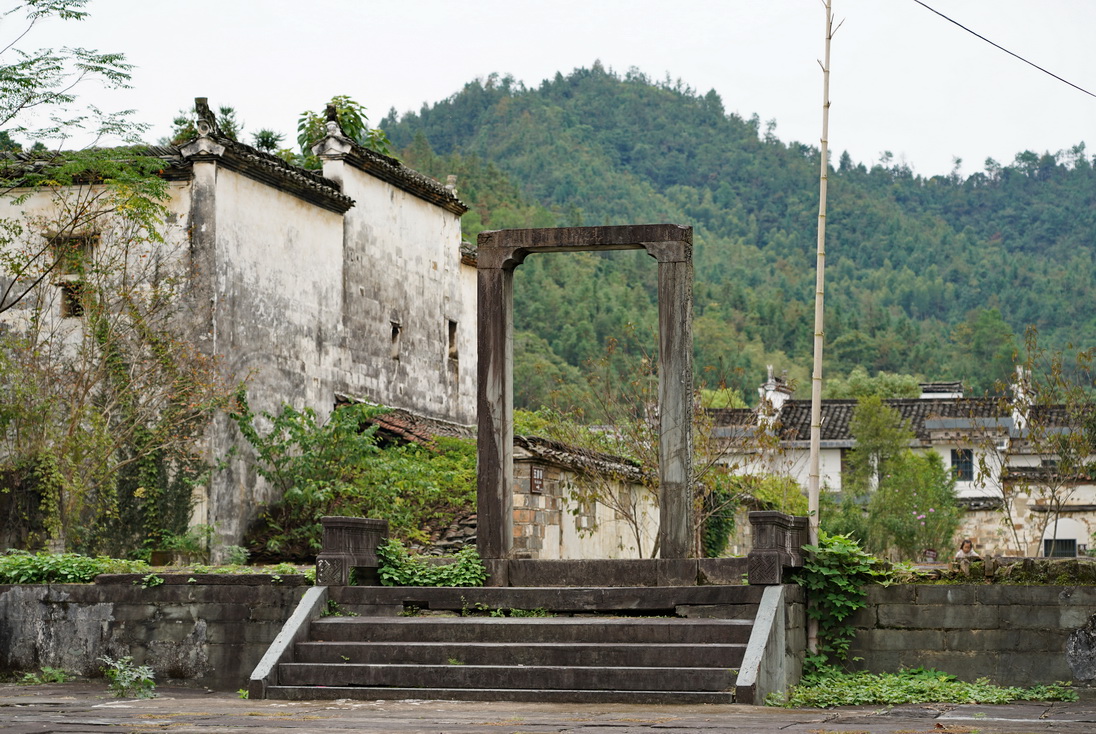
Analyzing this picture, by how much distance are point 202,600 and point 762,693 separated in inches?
220

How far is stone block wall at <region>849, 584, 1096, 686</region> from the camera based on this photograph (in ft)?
37.6

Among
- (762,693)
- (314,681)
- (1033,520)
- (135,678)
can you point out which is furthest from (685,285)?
(1033,520)

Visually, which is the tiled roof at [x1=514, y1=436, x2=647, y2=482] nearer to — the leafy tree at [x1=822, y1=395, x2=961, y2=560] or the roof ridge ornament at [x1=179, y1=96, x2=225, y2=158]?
the roof ridge ornament at [x1=179, y1=96, x2=225, y2=158]

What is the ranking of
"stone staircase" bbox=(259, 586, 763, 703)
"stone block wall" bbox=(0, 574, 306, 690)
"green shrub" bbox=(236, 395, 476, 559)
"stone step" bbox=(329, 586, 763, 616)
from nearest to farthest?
"stone staircase" bbox=(259, 586, 763, 703) < "stone step" bbox=(329, 586, 763, 616) < "stone block wall" bbox=(0, 574, 306, 690) < "green shrub" bbox=(236, 395, 476, 559)

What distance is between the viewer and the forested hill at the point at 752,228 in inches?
2616

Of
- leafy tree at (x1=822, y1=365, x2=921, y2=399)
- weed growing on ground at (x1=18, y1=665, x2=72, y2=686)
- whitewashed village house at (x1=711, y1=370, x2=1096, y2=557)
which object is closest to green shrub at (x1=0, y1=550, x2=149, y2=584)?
weed growing on ground at (x1=18, y1=665, x2=72, y2=686)

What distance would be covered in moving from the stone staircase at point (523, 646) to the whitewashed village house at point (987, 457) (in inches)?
450

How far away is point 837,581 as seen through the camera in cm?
1204

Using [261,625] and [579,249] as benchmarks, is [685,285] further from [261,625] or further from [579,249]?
[261,625]

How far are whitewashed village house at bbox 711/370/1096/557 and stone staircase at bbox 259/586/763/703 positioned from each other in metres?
11.4

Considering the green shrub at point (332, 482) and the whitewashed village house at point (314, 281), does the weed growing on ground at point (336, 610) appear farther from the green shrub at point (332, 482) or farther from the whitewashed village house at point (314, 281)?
the whitewashed village house at point (314, 281)

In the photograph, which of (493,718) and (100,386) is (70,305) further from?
(493,718)

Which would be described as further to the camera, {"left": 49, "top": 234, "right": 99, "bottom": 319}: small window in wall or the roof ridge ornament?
the roof ridge ornament

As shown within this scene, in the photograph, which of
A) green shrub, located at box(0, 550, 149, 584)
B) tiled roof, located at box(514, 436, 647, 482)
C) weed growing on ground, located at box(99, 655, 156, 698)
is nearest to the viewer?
weed growing on ground, located at box(99, 655, 156, 698)
